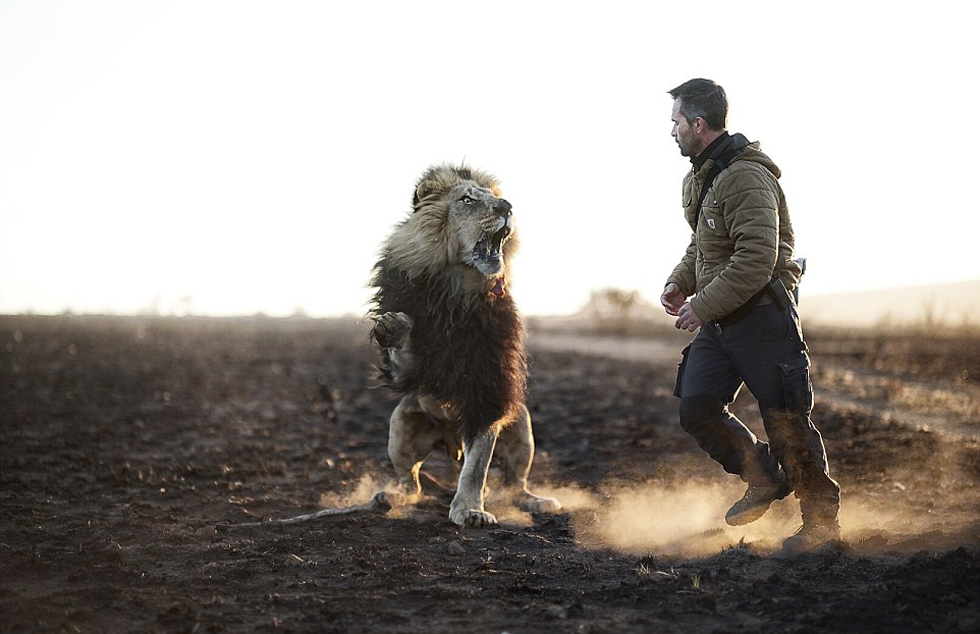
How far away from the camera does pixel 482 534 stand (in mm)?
6418

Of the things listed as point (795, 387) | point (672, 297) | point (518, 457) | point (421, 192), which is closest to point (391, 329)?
point (421, 192)

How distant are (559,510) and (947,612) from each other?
139 inches

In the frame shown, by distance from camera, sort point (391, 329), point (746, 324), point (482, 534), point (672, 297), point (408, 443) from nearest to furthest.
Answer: point (746, 324) → point (672, 297) → point (482, 534) → point (391, 329) → point (408, 443)

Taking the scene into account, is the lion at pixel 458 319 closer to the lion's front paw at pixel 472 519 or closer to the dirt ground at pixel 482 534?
the lion's front paw at pixel 472 519

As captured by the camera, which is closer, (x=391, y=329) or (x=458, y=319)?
(x=391, y=329)

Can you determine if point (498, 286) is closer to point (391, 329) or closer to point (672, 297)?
point (391, 329)

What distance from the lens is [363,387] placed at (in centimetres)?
1953

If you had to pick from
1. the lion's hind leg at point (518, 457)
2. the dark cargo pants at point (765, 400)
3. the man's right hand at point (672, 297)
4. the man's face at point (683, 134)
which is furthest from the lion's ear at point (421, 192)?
the dark cargo pants at point (765, 400)

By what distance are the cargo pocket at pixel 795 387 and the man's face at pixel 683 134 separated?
4.10ft

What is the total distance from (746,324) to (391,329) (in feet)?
7.57

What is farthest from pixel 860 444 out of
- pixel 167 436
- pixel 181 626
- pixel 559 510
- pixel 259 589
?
pixel 167 436

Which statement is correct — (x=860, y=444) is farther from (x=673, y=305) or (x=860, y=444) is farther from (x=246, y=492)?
(x=246, y=492)

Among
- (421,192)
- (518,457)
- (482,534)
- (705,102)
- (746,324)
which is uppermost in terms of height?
(705,102)

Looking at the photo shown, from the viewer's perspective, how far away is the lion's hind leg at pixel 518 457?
7484 millimetres
